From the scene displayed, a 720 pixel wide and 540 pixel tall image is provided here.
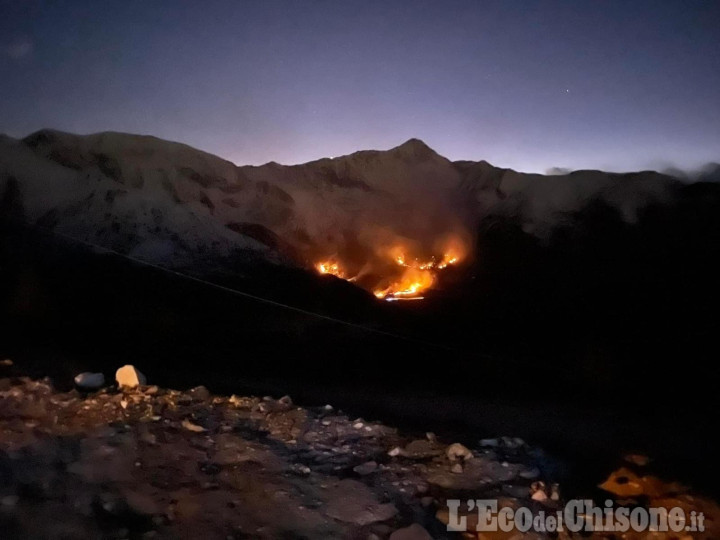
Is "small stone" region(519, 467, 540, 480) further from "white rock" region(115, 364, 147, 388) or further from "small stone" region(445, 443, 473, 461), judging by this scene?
"white rock" region(115, 364, 147, 388)

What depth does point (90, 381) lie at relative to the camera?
19.8 ft

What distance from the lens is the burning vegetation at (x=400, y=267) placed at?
23.0 m

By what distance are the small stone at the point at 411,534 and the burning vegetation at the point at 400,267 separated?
60.9 ft

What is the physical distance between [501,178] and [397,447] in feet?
78.6

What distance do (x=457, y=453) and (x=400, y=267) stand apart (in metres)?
19.8

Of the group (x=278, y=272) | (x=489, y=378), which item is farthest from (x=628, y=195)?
(x=489, y=378)

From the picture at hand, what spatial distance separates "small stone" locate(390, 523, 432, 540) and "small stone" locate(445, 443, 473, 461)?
1.22 m

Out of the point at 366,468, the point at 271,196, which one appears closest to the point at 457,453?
the point at 366,468

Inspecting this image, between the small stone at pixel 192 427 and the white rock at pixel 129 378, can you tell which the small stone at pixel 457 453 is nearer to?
the small stone at pixel 192 427

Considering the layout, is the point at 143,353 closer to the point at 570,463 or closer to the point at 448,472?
the point at 448,472

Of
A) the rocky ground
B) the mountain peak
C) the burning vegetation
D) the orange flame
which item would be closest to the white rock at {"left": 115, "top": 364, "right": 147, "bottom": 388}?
the rocky ground

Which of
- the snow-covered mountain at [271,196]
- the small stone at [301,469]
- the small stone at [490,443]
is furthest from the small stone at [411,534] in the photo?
the snow-covered mountain at [271,196]

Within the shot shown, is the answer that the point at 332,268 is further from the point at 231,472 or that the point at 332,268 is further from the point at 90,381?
the point at 231,472

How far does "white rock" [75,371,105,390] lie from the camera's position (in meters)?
5.96
